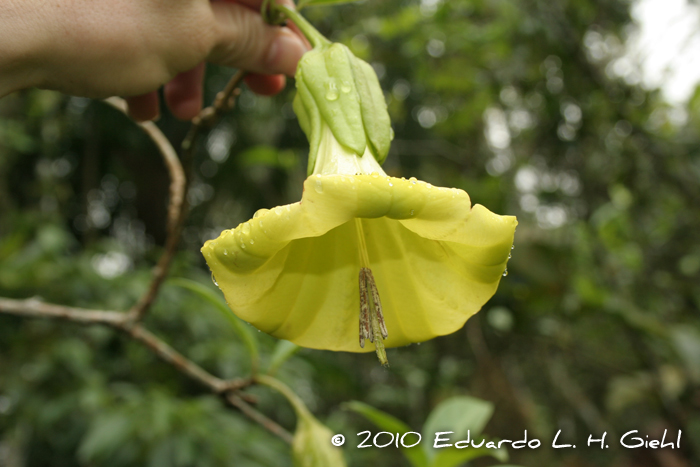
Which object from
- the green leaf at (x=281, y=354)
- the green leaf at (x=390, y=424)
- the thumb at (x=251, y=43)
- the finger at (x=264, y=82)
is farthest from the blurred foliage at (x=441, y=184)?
the thumb at (x=251, y=43)

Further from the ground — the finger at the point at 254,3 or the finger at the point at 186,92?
the finger at the point at 254,3

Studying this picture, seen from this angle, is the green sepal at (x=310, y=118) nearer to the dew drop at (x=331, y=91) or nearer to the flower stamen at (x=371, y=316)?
the dew drop at (x=331, y=91)

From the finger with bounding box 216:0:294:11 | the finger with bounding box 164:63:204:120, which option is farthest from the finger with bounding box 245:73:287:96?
the finger with bounding box 216:0:294:11

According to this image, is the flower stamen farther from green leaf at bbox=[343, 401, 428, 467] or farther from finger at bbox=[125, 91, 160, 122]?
finger at bbox=[125, 91, 160, 122]

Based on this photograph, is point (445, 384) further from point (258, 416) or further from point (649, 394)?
point (258, 416)

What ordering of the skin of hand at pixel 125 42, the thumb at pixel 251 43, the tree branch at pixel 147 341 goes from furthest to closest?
the tree branch at pixel 147 341 < the thumb at pixel 251 43 < the skin of hand at pixel 125 42

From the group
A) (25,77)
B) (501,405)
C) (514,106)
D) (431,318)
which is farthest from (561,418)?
(25,77)
